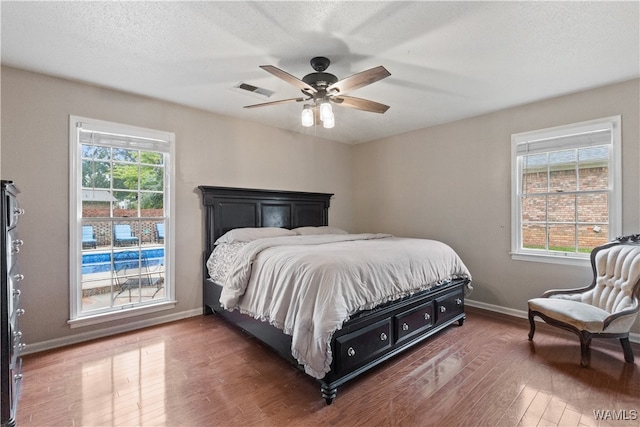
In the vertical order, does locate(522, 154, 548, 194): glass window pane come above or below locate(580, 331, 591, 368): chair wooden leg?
above

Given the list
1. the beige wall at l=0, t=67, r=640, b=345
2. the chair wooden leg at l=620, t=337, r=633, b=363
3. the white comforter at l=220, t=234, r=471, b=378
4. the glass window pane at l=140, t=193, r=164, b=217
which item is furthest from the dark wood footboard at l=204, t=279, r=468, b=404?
the glass window pane at l=140, t=193, r=164, b=217

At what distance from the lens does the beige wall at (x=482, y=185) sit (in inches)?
120

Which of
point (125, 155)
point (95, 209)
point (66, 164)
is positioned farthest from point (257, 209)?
point (66, 164)

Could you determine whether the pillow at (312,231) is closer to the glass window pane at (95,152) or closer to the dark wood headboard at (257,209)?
the dark wood headboard at (257,209)

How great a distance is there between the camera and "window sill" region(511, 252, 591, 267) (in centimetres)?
323

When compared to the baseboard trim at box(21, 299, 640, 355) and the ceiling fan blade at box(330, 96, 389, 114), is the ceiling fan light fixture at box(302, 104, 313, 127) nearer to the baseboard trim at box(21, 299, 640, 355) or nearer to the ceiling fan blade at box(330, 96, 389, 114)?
the ceiling fan blade at box(330, 96, 389, 114)

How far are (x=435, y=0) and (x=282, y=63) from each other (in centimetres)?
130

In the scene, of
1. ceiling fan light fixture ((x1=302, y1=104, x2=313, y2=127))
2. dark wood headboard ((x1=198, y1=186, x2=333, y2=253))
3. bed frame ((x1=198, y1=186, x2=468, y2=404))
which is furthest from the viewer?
dark wood headboard ((x1=198, y1=186, x2=333, y2=253))

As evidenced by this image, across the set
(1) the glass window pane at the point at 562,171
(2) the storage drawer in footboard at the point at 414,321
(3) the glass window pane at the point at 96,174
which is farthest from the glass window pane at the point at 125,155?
(1) the glass window pane at the point at 562,171

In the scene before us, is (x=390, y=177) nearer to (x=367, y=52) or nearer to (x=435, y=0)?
(x=367, y=52)

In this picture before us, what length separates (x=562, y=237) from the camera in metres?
3.45

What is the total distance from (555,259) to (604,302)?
0.71 metres

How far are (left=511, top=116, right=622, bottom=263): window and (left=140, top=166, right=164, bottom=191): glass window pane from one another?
14.3 feet

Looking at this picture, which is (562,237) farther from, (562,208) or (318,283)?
(318,283)
